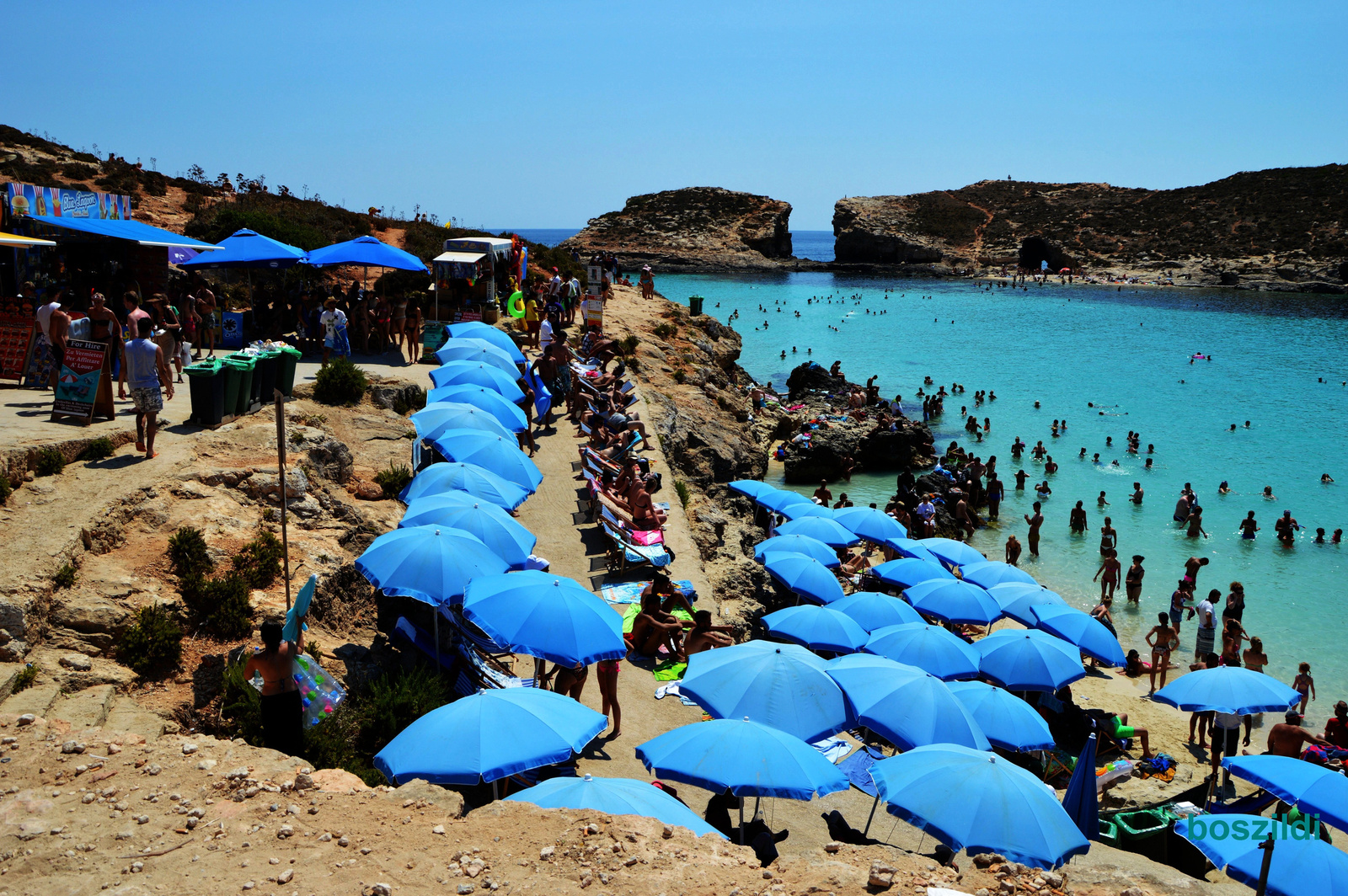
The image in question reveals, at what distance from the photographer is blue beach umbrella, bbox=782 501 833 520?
16.1 m

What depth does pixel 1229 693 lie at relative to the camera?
10539 mm

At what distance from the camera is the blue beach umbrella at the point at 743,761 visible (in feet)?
20.7

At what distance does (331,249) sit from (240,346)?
3067mm

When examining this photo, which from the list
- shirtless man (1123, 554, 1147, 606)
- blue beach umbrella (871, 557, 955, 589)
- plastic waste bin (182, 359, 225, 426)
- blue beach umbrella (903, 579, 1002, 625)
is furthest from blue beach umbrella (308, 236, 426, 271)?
shirtless man (1123, 554, 1147, 606)

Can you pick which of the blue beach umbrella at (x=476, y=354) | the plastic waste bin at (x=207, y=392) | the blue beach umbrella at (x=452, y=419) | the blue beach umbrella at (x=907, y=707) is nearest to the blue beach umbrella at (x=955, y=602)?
the blue beach umbrella at (x=907, y=707)

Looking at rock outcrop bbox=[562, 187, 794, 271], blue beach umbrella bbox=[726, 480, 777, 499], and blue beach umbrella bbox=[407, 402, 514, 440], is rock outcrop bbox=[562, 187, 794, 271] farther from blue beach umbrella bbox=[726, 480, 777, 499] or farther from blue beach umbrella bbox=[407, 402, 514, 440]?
blue beach umbrella bbox=[407, 402, 514, 440]

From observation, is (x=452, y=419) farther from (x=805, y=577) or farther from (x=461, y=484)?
(x=805, y=577)

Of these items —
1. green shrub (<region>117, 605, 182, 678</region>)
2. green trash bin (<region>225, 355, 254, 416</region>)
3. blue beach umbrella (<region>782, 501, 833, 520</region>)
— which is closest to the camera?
green shrub (<region>117, 605, 182, 678</region>)

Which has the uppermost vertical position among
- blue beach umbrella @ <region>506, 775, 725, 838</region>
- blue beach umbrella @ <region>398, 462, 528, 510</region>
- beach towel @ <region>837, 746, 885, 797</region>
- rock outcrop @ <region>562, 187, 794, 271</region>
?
rock outcrop @ <region>562, 187, 794, 271</region>

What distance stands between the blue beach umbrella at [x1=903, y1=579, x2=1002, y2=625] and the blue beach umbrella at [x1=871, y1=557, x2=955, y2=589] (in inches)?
18.2

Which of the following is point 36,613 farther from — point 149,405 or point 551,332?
point 551,332

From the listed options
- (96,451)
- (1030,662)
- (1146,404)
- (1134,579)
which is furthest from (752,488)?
(1146,404)

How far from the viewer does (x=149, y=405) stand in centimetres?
970

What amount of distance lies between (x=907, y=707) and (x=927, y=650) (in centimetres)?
228
